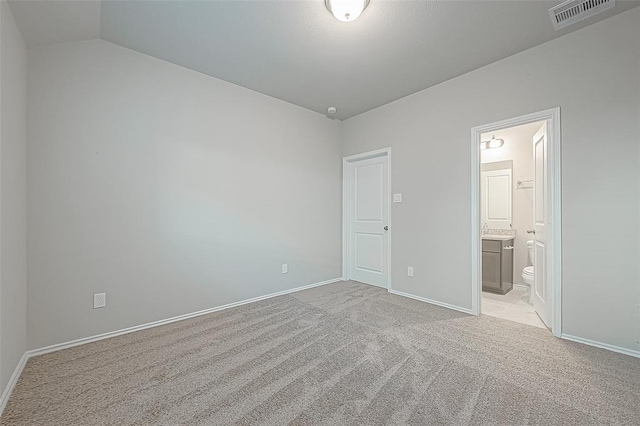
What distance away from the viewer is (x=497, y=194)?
4.30 m

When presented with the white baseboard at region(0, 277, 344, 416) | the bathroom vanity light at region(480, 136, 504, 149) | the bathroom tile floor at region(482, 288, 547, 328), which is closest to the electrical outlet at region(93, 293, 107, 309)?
the white baseboard at region(0, 277, 344, 416)

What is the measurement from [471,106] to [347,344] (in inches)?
109

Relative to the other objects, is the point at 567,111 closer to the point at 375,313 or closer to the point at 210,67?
the point at 375,313

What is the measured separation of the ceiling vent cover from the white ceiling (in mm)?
62

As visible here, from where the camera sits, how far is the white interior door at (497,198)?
4.19m

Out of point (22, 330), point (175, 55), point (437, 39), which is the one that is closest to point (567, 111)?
point (437, 39)

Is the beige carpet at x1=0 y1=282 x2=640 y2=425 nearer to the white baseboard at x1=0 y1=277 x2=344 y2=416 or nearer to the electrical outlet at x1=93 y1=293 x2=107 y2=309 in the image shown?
the white baseboard at x1=0 y1=277 x2=344 y2=416

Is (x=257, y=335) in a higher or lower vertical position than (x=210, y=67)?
lower

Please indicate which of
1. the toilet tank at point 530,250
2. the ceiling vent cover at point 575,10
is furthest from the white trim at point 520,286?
the ceiling vent cover at point 575,10

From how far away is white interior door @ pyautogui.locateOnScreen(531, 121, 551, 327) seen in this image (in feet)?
8.46

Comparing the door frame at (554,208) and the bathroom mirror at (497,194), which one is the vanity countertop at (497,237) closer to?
the bathroom mirror at (497,194)

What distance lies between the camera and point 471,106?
116 inches

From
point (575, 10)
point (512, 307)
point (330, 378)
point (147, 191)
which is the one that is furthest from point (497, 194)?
point (147, 191)

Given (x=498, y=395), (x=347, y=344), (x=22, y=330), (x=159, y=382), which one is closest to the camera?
(x=498, y=395)
